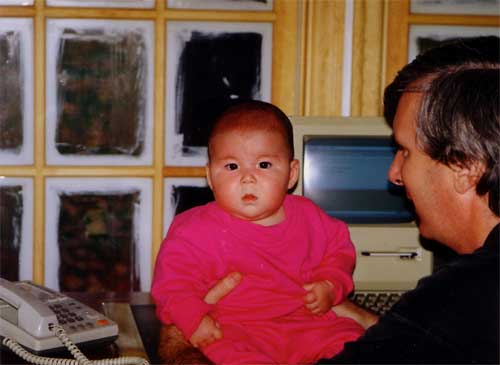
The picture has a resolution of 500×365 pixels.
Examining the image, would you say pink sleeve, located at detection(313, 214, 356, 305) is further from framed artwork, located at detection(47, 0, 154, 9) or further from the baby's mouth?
framed artwork, located at detection(47, 0, 154, 9)

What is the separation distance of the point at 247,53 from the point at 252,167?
2.77 ft

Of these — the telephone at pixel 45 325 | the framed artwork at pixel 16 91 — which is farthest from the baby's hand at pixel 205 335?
the framed artwork at pixel 16 91

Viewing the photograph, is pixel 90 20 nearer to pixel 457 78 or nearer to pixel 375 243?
pixel 375 243

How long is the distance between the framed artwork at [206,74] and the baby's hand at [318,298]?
0.90 metres

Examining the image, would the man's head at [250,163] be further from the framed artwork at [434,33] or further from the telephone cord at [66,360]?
the framed artwork at [434,33]

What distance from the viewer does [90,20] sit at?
2166mm

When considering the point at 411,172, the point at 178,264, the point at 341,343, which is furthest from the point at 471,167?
the point at 178,264

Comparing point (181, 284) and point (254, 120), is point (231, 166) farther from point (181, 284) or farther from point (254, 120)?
point (181, 284)

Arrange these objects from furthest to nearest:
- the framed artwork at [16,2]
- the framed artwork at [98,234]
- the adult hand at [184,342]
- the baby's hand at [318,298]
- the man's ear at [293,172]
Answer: the framed artwork at [98,234], the framed artwork at [16,2], the man's ear at [293,172], the baby's hand at [318,298], the adult hand at [184,342]

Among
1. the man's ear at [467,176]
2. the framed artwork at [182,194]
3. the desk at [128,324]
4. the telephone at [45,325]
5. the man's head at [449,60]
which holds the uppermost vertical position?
the man's head at [449,60]

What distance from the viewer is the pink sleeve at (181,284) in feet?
4.46

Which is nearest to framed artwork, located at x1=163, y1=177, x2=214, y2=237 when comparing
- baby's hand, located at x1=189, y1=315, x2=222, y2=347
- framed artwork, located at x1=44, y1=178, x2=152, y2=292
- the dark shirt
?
framed artwork, located at x1=44, y1=178, x2=152, y2=292

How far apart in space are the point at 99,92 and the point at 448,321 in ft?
4.94

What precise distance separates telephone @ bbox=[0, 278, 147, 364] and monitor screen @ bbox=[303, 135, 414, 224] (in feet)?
1.86
